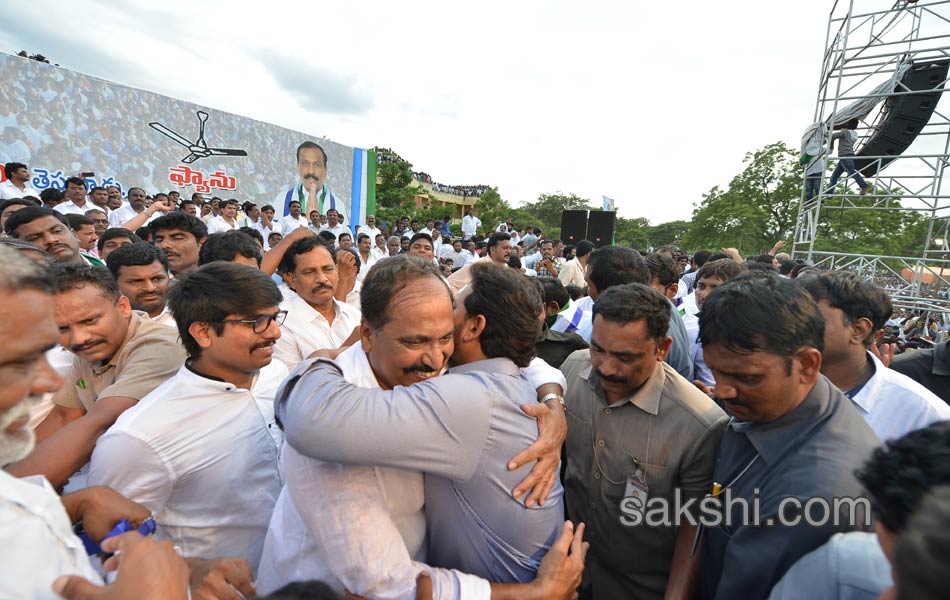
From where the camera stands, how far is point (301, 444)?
3.62 feet

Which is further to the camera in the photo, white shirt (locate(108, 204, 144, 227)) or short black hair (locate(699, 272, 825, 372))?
white shirt (locate(108, 204, 144, 227))

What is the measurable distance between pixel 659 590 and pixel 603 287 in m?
2.28

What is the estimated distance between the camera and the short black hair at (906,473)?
30.9 inches

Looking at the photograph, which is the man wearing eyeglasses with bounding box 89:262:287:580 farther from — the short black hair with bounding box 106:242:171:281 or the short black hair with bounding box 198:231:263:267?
the short black hair with bounding box 198:231:263:267

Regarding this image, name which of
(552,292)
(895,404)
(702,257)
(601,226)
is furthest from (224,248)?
(601,226)

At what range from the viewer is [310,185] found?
653 inches

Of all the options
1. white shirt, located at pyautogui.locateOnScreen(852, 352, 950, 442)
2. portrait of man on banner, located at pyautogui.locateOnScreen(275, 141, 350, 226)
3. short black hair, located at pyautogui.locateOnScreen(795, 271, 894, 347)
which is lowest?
white shirt, located at pyautogui.locateOnScreen(852, 352, 950, 442)

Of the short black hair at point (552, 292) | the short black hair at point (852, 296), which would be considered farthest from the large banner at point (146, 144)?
the short black hair at point (852, 296)

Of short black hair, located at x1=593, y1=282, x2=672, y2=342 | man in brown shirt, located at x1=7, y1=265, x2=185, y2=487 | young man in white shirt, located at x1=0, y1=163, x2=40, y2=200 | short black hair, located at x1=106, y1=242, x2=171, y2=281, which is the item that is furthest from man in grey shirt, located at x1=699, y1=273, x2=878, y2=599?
young man in white shirt, located at x1=0, y1=163, x2=40, y2=200

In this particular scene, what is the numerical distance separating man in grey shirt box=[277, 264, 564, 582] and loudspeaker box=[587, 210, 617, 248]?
1533 cm

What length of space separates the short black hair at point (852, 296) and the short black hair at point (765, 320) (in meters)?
0.74

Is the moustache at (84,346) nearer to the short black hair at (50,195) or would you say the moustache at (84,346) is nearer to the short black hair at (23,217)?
the short black hair at (23,217)

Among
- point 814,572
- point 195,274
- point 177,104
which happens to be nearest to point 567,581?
point 814,572

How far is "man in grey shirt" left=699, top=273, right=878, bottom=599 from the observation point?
51.0 inches
